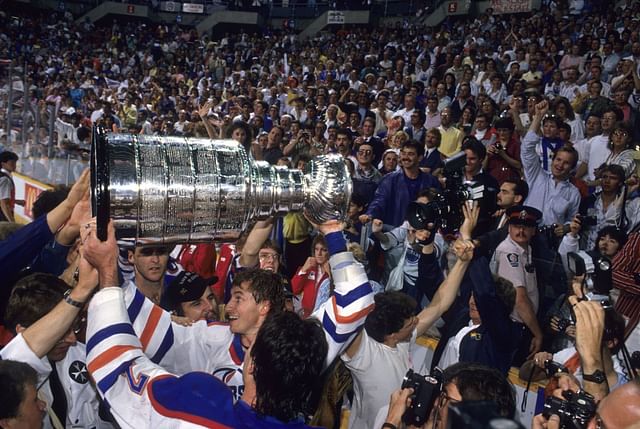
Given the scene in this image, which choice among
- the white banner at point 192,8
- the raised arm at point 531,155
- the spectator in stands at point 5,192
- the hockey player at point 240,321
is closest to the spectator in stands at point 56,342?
the hockey player at point 240,321

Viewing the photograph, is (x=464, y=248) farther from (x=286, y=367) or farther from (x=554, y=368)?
(x=286, y=367)

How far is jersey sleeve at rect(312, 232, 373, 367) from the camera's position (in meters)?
2.12

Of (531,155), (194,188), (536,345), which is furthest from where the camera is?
(531,155)

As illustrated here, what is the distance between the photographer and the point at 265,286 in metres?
2.57

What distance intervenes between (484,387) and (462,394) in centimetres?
8

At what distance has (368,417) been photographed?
2.72 metres

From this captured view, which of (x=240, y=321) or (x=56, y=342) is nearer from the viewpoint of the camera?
(x=56, y=342)

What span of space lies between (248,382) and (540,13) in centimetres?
1306

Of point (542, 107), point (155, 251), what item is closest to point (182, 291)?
point (155, 251)

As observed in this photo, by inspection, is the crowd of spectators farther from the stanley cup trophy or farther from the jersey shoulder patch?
the stanley cup trophy

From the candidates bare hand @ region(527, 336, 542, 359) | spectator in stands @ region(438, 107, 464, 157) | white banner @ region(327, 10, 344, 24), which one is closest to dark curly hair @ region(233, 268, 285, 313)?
bare hand @ region(527, 336, 542, 359)

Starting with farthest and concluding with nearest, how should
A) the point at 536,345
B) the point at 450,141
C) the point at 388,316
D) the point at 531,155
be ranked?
1. the point at 450,141
2. the point at 531,155
3. the point at 536,345
4. the point at 388,316

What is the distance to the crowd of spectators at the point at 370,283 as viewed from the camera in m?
1.90

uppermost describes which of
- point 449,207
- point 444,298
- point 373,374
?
point 449,207
